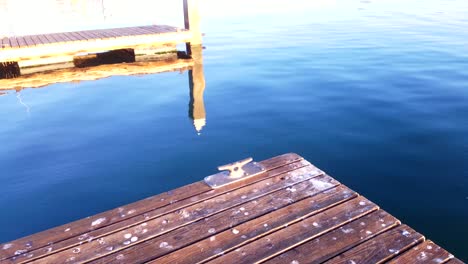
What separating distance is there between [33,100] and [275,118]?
6537mm

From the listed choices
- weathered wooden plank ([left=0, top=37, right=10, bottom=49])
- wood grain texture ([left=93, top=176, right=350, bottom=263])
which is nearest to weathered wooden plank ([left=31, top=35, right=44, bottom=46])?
weathered wooden plank ([left=0, top=37, right=10, bottom=49])

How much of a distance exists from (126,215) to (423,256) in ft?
9.56

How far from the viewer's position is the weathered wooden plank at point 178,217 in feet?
11.4

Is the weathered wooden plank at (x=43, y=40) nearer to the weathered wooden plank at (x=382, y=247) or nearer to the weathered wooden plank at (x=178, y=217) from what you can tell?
the weathered wooden plank at (x=178, y=217)

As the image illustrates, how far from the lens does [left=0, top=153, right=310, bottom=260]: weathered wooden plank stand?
359 centimetres

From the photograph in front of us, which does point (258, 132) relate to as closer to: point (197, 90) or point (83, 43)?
point (197, 90)

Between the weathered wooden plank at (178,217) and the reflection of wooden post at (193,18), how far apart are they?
9.99 m

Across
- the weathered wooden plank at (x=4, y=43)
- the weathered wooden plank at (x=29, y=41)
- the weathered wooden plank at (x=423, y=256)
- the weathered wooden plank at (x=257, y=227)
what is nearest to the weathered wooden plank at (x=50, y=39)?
the weathered wooden plank at (x=29, y=41)

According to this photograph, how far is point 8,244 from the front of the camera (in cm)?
360

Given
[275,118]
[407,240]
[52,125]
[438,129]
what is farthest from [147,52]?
[407,240]

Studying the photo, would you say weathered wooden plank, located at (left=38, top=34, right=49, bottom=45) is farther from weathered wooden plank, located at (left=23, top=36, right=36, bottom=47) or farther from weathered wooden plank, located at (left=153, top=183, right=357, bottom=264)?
weathered wooden plank, located at (left=153, top=183, right=357, bottom=264)

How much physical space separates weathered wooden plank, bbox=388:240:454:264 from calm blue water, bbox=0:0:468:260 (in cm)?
127

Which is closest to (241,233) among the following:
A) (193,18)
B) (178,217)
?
(178,217)

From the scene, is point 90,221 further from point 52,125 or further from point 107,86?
point 107,86
